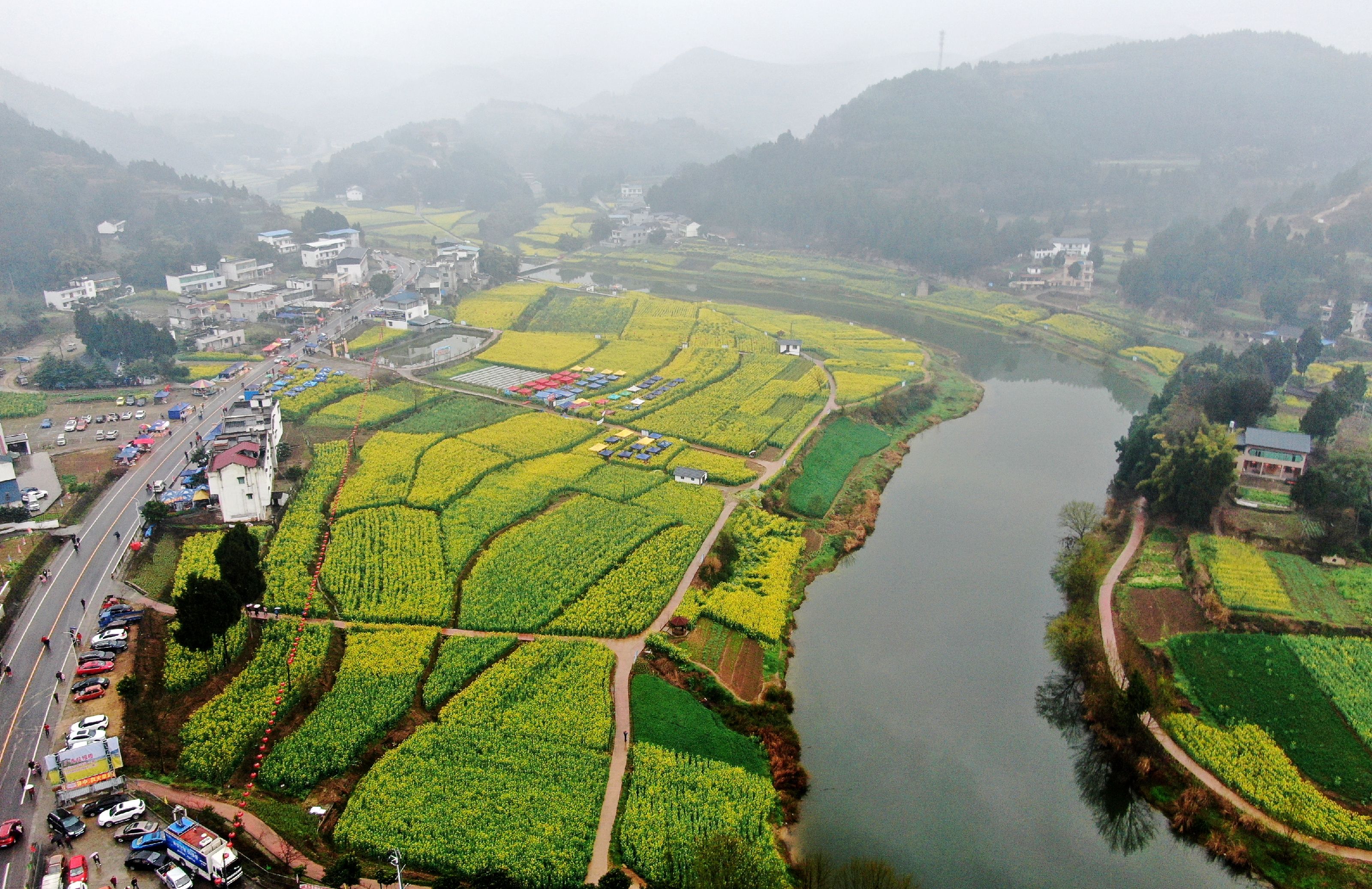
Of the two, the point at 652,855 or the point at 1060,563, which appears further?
the point at 1060,563

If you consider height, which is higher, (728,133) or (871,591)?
(728,133)

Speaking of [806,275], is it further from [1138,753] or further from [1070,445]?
[1138,753]

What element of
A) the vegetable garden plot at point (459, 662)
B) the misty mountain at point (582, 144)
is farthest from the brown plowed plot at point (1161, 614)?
the misty mountain at point (582, 144)

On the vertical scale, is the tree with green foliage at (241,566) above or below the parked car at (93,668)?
above

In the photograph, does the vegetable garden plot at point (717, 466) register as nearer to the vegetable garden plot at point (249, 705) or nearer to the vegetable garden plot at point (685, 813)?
the vegetable garden plot at point (685, 813)

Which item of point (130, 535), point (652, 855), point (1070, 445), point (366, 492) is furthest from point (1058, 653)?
point (130, 535)

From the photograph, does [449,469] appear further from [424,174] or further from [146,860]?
[424,174]

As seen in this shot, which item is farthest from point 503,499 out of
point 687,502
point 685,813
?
point 685,813
